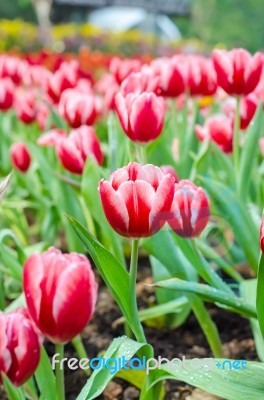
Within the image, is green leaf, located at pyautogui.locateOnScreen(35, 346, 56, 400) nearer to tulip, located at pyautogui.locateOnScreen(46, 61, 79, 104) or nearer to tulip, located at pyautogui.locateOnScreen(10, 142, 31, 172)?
tulip, located at pyautogui.locateOnScreen(10, 142, 31, 172)

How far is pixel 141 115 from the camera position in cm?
122

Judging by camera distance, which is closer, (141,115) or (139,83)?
(141,115)

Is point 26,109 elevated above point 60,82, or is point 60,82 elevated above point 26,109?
point 60,82

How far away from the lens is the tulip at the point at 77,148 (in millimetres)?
1432

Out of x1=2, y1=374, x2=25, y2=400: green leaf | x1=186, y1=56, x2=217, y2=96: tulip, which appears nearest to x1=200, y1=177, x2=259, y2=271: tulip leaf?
x1=186, y1=56, x2=217, y2=96: tulip

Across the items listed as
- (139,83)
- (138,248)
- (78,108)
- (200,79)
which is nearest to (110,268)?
(138,248)

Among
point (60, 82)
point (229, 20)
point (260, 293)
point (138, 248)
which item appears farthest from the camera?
point (229, 20)

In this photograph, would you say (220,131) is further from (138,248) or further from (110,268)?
(110,268)

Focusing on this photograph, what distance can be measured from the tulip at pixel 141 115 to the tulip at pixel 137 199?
1.23 ft

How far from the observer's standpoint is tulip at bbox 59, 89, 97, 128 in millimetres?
1670

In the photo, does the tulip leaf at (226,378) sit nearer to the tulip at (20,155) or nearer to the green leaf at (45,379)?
the green leaf at (45,379)

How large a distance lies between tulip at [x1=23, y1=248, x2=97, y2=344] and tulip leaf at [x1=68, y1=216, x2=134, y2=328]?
0.06 meters

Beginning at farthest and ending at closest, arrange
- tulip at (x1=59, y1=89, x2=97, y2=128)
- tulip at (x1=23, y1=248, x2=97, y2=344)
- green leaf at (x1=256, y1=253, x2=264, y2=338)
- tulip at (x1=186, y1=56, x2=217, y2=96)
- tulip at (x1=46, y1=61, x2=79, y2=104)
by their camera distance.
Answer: tulip at (x1=46, y1=61, x2=79, y2=104) → tulip at (x1=186, y1=56, x2=217, y2=96) → tulip at (x1=59, y1=89, x2=97, y2=128) → green leaf at (x1=256, y1=253, x2=264, y2=338) → tulip at (x1=23, y1=248, x2=97, y2=344)

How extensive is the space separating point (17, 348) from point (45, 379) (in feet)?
0.53
